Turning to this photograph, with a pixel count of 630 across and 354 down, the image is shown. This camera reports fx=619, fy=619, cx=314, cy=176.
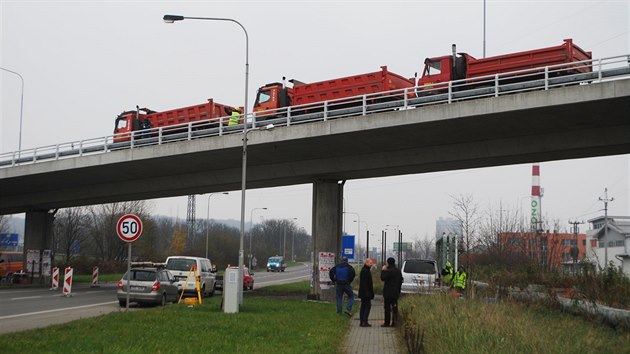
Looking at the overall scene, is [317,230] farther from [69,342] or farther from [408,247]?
[408,247]

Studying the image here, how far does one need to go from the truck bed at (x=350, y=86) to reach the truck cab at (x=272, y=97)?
54cm

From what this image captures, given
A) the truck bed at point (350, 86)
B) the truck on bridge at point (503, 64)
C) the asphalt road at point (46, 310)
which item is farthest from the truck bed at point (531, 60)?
the asphalt road at point (46, 310)

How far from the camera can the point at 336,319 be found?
17.3 m

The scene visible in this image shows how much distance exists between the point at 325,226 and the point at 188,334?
15087 millimetres

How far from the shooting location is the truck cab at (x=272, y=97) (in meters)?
31.3

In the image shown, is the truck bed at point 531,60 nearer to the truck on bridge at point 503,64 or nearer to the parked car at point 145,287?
the truck on bridge at point 503,64

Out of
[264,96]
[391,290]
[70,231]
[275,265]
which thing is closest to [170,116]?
[264,96]

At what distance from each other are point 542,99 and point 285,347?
12.4 metres

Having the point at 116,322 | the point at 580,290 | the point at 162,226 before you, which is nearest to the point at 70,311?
the point at 116,322

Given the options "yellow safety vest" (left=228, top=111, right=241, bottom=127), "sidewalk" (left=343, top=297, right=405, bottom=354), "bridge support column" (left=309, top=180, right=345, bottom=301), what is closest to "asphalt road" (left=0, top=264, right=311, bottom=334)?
"sidewalk" (left=343, top=297, right=405, bottom=354)

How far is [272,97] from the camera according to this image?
31.8m

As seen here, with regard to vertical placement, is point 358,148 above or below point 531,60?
below

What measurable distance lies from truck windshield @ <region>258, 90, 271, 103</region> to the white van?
8.88m

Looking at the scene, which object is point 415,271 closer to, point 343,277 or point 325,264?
point 325,264
